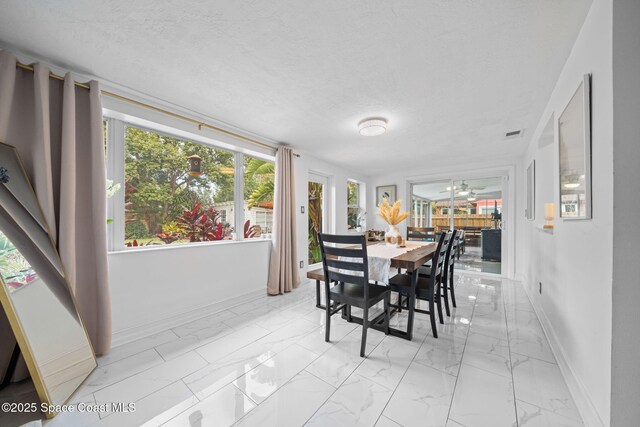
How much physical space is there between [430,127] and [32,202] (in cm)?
370

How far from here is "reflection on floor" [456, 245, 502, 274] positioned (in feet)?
14.8

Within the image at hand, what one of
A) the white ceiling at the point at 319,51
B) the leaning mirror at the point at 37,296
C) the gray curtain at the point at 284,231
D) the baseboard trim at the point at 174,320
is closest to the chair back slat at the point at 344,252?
the white ceiling at the point at 319,51

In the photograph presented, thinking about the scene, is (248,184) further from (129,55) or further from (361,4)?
(361,4)

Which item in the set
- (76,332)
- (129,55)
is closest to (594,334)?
(76,332)

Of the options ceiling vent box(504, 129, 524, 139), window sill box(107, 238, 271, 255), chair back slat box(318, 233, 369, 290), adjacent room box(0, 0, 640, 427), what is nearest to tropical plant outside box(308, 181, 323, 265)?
window sill box(107, 238, 271, 255)

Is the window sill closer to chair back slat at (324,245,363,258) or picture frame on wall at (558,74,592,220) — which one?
chair back slat at (324,245,363,258)

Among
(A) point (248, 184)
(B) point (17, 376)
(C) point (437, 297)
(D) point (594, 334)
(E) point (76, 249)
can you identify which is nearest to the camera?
(D) point (594, 334)

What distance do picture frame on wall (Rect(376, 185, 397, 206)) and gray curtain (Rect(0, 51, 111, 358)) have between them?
16.1ft

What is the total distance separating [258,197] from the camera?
3516 mm

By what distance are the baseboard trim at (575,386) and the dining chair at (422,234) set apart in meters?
1.54

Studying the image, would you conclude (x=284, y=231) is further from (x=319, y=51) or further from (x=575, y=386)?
(x=575, y=386)

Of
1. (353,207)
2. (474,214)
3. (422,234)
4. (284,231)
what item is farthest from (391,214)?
(474,214)

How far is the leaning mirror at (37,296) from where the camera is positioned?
130 centimetres

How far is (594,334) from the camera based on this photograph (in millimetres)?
1168
